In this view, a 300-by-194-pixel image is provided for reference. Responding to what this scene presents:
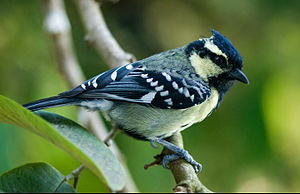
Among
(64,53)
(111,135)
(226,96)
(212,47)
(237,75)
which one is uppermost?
(64,53)

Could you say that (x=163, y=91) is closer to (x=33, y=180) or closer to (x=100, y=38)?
(x=100, y=38)

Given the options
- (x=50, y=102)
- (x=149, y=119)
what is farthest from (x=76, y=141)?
(x=149, y=119)

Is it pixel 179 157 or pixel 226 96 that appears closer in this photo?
pixel 179 157

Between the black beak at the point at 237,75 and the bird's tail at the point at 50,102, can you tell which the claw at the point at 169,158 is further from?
the black beak at the point at 237,75

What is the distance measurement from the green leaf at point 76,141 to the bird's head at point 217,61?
3.83ft

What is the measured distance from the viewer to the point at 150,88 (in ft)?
8.48

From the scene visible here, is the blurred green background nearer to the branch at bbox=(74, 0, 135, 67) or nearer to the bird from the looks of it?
the branch at bbox=(74, 0, 135, 67)

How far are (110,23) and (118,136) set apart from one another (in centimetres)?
163

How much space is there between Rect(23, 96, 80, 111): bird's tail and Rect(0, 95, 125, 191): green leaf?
270 millimetres

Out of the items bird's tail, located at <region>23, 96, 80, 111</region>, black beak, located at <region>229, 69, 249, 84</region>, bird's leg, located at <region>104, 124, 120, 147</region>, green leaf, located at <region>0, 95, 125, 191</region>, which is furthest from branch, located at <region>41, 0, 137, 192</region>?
green leaf, located at <region>0, 95, 125, 191</region>

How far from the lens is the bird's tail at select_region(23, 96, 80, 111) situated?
2170 millimetres

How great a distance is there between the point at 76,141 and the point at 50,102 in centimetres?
55

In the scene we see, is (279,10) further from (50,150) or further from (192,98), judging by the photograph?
(50,150)

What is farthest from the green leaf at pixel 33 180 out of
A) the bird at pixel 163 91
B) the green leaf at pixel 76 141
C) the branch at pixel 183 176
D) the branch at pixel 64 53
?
the branch at pixel 64 53
